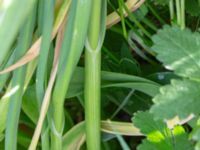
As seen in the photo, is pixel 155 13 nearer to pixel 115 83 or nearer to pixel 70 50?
pixel 115 83

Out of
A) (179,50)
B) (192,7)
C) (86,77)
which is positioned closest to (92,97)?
(86,77)

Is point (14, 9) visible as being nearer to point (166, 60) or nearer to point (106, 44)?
point (166, 60)

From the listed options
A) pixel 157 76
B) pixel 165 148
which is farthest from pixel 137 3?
pixel 165 148

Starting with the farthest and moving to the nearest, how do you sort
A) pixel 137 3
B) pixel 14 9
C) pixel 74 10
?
pixel 137 3 → pixel 74 10 → pixel 14 9

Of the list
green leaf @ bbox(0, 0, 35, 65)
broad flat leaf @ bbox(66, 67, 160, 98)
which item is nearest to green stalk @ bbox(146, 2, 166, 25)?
broad flat leaf @ bbox(66, 67, 160, 98)

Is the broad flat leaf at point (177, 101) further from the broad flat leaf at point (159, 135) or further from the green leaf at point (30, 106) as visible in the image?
the green leaf at point (30, 106)

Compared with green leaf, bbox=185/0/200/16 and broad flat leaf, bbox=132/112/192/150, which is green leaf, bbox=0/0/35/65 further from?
green leaf, bbox=185/0/200/16
